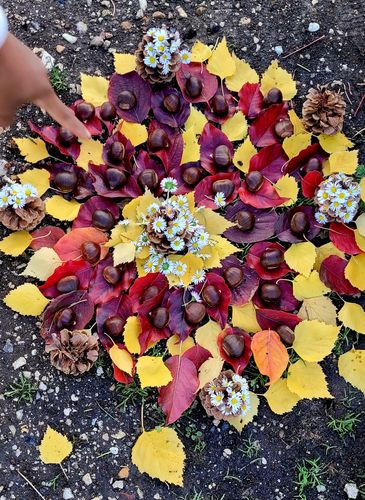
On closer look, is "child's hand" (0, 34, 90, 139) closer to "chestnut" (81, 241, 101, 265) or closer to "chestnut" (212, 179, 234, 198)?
"chestnut" (81, 241, 101, 265)

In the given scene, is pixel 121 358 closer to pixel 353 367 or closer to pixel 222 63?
pixel 353 367

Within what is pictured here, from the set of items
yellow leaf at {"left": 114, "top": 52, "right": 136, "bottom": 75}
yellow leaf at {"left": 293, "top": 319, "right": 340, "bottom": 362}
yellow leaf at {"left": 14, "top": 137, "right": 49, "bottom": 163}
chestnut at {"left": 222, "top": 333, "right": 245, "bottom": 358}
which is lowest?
yellow leaf at {"left": 293, "top": 319, "right": 340, "bottom": 362}

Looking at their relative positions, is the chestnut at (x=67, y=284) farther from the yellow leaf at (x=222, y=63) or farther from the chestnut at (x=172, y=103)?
the yellow leaf at (x=222, y=63)

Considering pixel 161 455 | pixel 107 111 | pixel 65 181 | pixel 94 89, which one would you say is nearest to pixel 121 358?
pixel 161 455

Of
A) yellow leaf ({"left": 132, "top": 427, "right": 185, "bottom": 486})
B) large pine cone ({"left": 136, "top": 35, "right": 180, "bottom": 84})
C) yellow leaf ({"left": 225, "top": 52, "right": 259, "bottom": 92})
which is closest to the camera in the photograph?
yellow leaf ({"left": 132, "top": 427, "right": 185, "bottom": 486})

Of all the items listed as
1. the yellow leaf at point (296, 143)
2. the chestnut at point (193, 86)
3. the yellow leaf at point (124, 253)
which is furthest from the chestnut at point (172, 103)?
the yellow leaf at point (124, 253)

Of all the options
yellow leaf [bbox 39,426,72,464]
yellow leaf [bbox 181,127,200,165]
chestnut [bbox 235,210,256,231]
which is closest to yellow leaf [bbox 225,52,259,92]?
yellow leaf [bbox 181,127,200,165]
